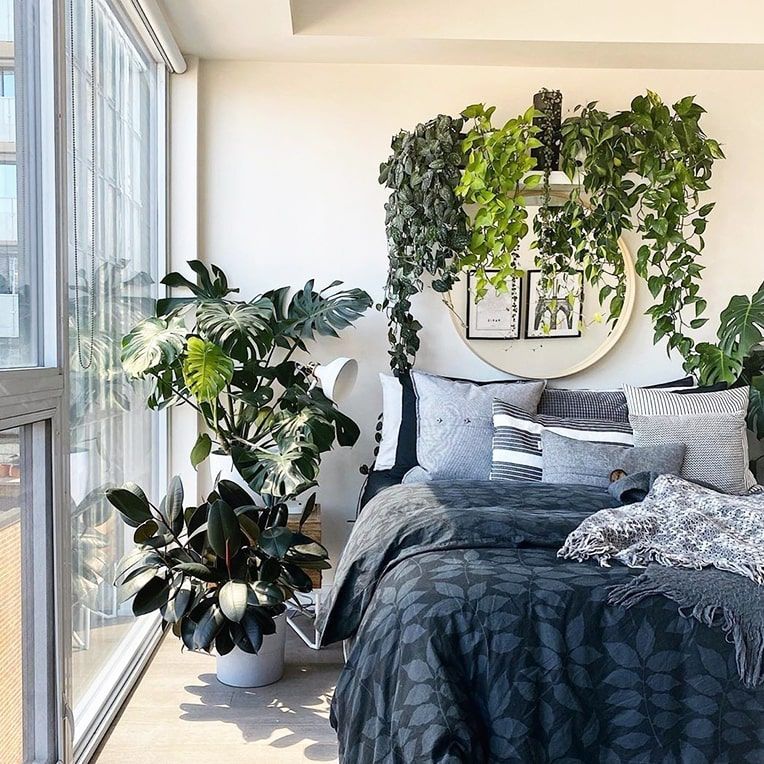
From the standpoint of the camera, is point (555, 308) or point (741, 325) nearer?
point (741, 325)

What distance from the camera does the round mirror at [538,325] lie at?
3.59 metres

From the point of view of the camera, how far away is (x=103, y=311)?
8.35 ft

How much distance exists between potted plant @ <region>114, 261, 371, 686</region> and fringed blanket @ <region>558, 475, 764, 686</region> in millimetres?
969

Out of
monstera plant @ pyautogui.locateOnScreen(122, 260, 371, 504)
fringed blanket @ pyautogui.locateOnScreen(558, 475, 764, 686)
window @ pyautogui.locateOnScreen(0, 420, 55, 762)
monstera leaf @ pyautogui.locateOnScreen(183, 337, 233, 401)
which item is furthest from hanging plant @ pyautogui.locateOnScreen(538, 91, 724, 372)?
window @ pyautogui.locateOnScreen(0, 420, 55, 762)

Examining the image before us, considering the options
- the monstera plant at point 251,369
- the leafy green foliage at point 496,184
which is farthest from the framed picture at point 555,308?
the monstera plant at point 251,369

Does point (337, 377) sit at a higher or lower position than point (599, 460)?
higher

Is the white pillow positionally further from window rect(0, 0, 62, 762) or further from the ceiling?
window rect(0, 0, 62, 762)

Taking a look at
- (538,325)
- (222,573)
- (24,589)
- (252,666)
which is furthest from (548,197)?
(24,589)

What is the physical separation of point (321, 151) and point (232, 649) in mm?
2077

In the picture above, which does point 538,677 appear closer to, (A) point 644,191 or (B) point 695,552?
(B) point 695,552

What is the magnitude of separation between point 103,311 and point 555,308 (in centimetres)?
191

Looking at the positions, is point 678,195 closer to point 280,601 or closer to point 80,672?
point 280,601

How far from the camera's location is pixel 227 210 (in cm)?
357

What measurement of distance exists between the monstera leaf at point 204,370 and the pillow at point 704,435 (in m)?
1.45
